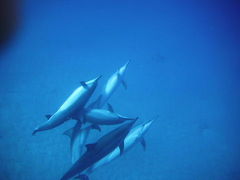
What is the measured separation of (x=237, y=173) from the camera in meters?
8.00

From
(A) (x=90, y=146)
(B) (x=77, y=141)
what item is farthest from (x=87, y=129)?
(A) (x=90, y=146)

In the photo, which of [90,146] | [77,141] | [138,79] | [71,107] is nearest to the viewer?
[90,146]

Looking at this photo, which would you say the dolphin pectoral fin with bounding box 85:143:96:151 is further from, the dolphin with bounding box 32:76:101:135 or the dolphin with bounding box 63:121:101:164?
the dolphin with bounding box 63:121:101:164

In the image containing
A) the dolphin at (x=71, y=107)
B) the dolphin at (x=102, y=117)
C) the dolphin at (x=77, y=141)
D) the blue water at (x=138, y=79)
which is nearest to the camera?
the dolphin at (x=71, y=107)

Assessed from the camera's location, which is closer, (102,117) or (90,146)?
(90,146)

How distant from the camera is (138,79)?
348 inches

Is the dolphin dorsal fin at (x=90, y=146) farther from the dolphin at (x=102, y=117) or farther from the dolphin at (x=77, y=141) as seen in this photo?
the dolphin at (x=77, y=141)

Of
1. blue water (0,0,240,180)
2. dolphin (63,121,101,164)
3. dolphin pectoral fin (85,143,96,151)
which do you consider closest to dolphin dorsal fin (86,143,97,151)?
dolphin pectoral fin (85,143,96,151)

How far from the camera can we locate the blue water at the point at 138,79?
7.09m

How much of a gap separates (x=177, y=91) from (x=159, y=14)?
14.2 ft

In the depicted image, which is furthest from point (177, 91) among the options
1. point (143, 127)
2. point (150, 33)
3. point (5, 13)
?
point (5, 13)

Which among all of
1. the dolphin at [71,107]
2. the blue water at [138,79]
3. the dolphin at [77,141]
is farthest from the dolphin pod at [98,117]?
the blue water at [138,79]

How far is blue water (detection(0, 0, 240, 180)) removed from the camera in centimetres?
709

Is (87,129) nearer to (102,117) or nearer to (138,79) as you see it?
(102,117)
